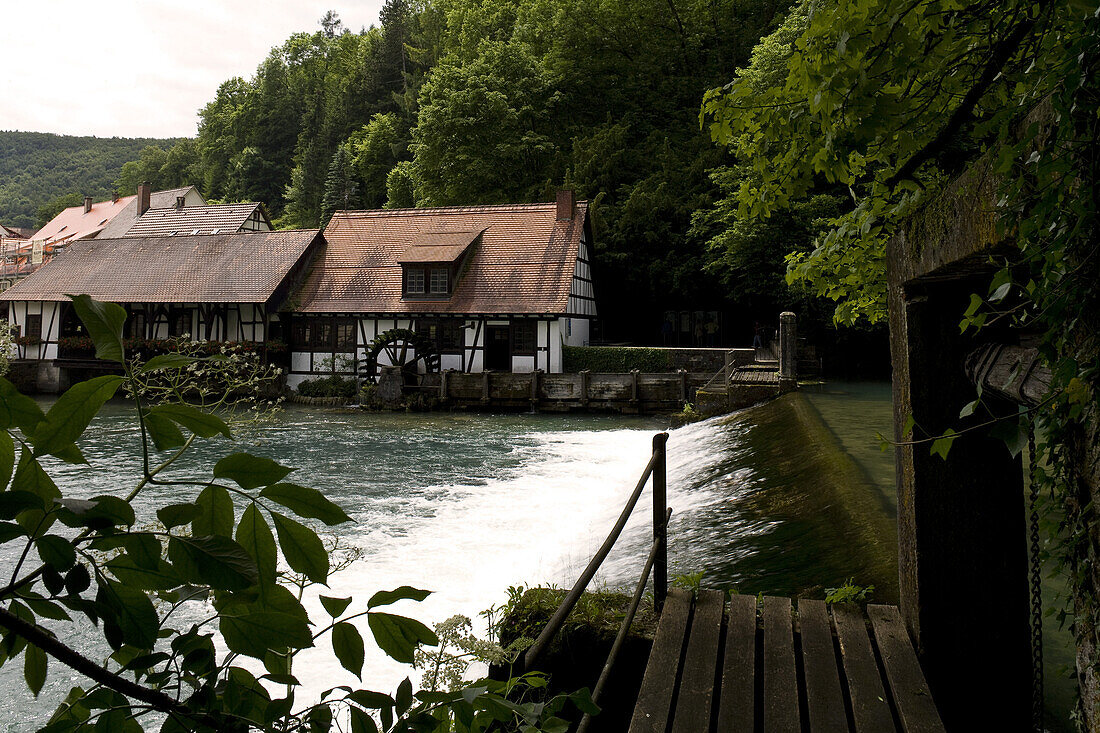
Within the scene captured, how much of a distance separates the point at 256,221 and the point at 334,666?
4157 centimetres

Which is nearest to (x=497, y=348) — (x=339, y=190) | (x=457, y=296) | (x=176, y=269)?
(x=457, y=296)

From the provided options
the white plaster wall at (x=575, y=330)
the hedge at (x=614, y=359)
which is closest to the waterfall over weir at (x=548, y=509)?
the hedge at (x=614, y=359)

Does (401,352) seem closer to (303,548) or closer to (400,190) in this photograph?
(400,190)

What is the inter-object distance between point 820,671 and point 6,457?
11.9ft

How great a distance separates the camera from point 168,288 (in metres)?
A: 29.9

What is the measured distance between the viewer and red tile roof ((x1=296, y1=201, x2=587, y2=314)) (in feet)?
91.1

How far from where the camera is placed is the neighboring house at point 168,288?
29.4 meters

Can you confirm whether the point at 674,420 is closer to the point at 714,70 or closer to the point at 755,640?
the point at 755,640

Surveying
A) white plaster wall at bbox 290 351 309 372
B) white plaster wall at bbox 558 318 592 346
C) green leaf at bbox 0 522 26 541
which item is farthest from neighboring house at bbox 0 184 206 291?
green leaf at bbox 0 522 26 541

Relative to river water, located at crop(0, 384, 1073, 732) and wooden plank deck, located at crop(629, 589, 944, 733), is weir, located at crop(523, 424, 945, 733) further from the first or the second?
river water, located at crop(0, 384, 1073, 732)

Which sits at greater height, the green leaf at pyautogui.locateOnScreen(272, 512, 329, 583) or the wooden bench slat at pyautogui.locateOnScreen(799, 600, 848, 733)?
the green leaf at pyautogui.locateOnScreen(272, 512, 329, 583)

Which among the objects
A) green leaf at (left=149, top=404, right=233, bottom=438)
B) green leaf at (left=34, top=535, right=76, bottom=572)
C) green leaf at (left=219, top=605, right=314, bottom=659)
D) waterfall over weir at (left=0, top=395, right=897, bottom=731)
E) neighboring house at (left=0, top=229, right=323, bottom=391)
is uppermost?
neighboring house at (left=0, top=229, right=323, bottom=391)

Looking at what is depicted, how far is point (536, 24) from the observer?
43.0 metres

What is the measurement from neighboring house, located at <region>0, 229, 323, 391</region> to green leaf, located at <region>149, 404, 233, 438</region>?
28915 mm
